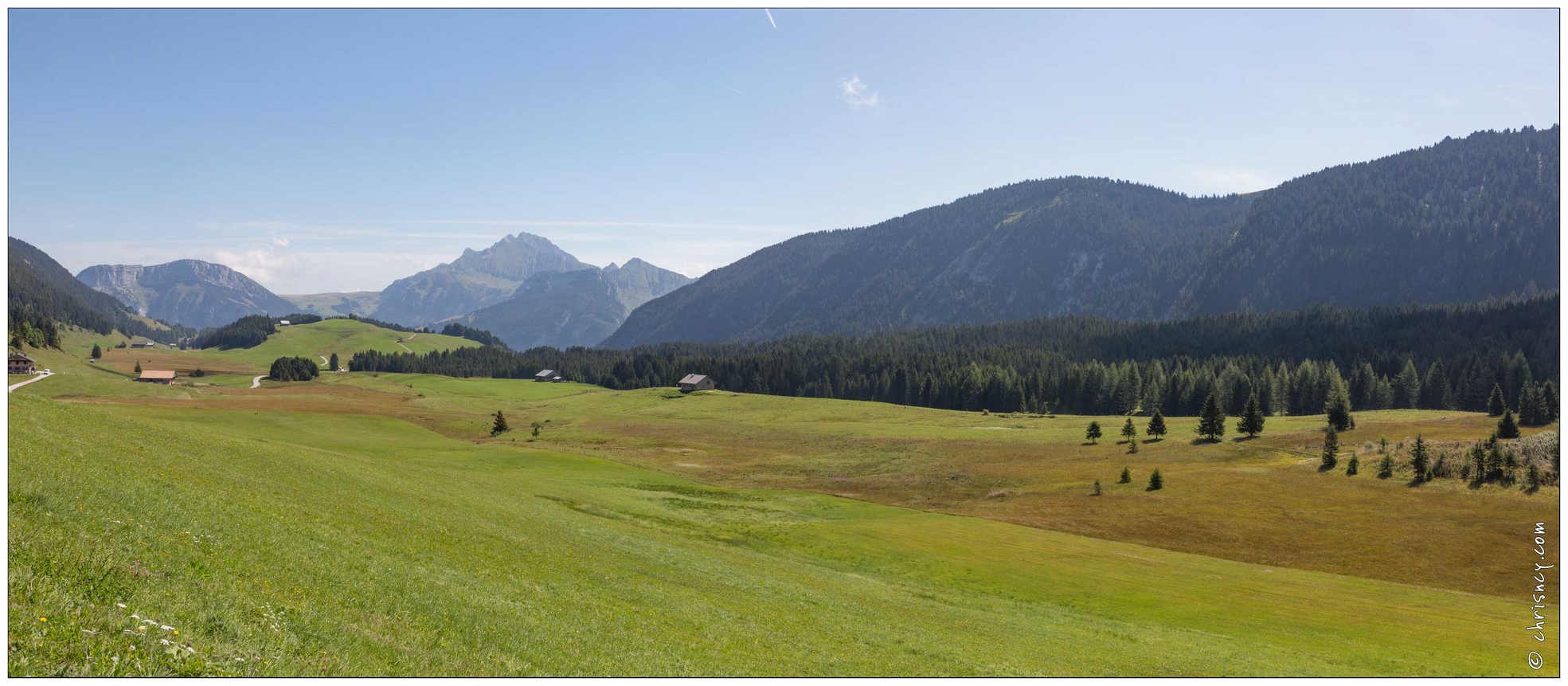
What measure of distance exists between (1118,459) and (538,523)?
8756 cm

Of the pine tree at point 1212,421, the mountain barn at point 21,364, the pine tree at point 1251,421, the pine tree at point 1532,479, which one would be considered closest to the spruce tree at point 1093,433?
the pine tree at point 1212,421

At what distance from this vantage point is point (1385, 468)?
80750 millimetres

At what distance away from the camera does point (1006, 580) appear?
47625 mm

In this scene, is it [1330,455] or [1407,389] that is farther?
[1407,389]

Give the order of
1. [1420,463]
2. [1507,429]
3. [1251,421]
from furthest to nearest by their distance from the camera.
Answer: [1251,421], [1507,429], [1420,463]

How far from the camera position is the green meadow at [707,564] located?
17312mm

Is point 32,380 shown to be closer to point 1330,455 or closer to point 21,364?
point 21,364

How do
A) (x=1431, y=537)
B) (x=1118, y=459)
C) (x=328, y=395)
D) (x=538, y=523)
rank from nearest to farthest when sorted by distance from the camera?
(x=538, y=523), (x=1431, y=537), (x=1118, y=459), (x=328, y=395)

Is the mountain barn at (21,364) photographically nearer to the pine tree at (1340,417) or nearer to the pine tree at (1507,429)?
the pine tree at (1340,417)

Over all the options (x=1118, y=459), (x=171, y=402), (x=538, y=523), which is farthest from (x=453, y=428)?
(x=1118, y=459)

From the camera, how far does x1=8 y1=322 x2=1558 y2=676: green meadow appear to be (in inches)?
682

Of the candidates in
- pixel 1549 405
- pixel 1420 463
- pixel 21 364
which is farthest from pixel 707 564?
pixel 21 364

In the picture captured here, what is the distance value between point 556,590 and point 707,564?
13602mm

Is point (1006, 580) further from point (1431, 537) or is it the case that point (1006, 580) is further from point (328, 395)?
point (328, 395)
